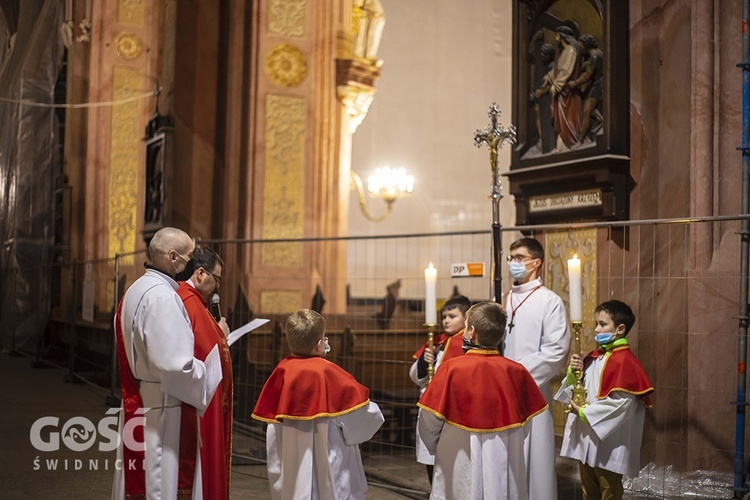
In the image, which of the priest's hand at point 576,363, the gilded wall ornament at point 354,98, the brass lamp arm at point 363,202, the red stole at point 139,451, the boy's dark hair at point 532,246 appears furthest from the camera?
the brass lamp arm at point 363,202

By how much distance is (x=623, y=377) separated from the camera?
468 cm

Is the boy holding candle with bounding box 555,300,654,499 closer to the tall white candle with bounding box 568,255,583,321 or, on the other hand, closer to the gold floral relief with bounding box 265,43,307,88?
the tall white candle with bounding box 568,255,583,321

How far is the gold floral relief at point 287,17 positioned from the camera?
34.1ft

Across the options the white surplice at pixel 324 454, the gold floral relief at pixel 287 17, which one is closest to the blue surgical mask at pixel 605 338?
the white surplice at pixel 324 454

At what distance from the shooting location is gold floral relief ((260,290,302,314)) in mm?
10273

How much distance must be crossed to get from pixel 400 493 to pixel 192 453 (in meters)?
2.30

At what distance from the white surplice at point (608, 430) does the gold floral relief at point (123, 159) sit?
10.4m

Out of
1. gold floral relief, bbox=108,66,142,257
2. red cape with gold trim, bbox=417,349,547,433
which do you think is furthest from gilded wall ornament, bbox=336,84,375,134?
red cape with gold trim, bbox=417,349,547,433

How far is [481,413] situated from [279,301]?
21.8ft

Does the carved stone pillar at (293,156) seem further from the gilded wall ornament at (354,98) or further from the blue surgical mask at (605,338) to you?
the blue surgical mask at (605,338)

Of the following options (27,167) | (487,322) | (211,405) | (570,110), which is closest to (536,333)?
(487,322)

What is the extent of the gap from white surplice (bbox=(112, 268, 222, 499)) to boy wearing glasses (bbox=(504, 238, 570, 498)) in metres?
1.76

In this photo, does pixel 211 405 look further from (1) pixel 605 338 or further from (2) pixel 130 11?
(2) pixel 130 11

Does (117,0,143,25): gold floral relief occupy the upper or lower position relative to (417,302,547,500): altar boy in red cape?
upper
